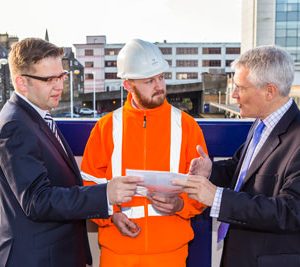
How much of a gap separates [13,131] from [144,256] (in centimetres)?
91

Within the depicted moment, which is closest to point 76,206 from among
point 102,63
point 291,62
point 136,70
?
point 136,70

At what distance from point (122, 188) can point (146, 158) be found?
0.43 m

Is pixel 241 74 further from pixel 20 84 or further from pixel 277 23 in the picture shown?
pixel 277 23

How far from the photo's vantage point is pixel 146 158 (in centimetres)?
232

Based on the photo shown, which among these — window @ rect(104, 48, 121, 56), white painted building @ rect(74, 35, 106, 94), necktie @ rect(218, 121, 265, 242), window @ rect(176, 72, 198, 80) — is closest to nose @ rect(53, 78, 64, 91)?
necktie @ rect(218, 121, 265, 242)

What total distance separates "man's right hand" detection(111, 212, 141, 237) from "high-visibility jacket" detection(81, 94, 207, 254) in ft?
0.18

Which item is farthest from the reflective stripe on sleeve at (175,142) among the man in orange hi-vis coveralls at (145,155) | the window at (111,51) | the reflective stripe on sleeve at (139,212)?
the window at (111,51)

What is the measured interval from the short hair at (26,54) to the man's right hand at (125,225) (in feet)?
2.73

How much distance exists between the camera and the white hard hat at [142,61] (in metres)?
2.34

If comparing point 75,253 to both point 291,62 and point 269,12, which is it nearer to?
point 291,62

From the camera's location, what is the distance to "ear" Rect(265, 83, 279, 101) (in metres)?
2.07

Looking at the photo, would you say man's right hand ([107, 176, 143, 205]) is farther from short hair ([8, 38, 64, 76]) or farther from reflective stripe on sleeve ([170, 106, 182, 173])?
short hair ([8, 38, 64, 76])

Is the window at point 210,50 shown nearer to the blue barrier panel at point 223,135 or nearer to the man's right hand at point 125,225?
the blue barrier panel at point 223,135

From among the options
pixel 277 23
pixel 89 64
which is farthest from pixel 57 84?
pixel 89 64
